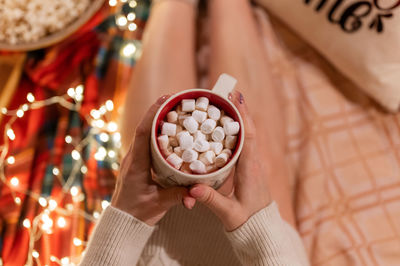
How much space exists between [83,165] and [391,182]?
762mm

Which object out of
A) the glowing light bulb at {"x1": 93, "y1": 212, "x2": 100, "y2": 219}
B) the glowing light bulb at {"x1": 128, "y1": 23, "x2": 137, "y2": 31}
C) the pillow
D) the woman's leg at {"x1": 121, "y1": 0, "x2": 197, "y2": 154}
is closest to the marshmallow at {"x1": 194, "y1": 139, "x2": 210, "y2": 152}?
the woman's leg at {"x1": 121, "y1": 0, "x2": 197, "y2": 154}

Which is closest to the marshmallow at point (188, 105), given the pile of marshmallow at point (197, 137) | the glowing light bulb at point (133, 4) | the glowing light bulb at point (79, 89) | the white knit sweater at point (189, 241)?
the pile of marshmallow at point (197, 137)

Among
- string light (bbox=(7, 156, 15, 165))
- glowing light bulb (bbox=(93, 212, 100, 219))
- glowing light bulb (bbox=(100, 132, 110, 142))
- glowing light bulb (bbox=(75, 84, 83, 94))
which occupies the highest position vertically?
glowing light bulb (bbox=(75, 84, 83, 94))

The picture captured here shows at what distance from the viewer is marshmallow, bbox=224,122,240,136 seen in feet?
1.84

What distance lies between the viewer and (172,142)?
1.83ft

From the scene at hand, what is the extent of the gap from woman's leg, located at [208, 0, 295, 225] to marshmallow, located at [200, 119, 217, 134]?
33 cm

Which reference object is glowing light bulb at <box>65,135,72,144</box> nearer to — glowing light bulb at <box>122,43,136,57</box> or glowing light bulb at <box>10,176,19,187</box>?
glowing light bulb at <box>10,176,19,187</box>

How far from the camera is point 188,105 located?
1.88 feet

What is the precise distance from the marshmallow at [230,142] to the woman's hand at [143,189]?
0.09 meters

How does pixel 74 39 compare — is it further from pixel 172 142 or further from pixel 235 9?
pixel 172 142

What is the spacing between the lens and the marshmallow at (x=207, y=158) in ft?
1.80

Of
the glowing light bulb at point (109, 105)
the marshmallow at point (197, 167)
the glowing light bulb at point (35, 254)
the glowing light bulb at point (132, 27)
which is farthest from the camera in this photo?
the glowing light bulb at point (132, 27)

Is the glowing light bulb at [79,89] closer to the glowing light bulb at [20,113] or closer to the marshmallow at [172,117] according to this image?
the glowing light bulb at [20,113]

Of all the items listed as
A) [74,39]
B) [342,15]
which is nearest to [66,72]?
[74,39]
